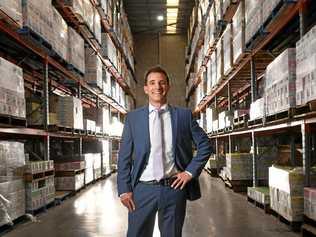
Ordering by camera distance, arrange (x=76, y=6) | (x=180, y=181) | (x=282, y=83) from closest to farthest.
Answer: (x=180, y=181) → (x=282, y=83) → (x=76, y=6)

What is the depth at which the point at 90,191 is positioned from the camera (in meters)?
9.23

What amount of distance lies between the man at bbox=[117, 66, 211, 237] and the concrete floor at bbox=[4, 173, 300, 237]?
7.27 ft

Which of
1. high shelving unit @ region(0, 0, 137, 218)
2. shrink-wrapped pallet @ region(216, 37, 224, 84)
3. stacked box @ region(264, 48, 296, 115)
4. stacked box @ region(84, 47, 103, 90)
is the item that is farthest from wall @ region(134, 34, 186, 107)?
stacked box @ region(264, 48, 296, 115)

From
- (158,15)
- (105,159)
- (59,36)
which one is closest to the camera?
(59,36)

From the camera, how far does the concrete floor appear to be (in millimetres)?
4789

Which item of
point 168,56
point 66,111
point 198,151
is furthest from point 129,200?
point 168,56

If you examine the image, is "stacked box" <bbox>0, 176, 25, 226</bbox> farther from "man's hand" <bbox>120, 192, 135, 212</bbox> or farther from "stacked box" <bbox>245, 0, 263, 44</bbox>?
"stacked box" <bbox>245, 0, 263, 44</bbox>

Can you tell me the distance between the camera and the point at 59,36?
7.30m

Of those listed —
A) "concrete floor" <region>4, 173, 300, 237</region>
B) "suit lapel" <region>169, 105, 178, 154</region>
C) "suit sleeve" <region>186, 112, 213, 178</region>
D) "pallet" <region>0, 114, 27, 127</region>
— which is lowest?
"concrete floor" <region>4, 173, 300, 237</region>

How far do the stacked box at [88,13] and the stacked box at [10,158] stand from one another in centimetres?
416

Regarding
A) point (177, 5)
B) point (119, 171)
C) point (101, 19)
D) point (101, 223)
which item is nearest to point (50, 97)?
point (101, 223)

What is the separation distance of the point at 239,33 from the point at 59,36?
3.10 meters

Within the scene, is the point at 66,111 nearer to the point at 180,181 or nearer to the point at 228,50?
the point at 228,50

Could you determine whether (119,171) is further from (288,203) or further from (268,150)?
(268,150)
